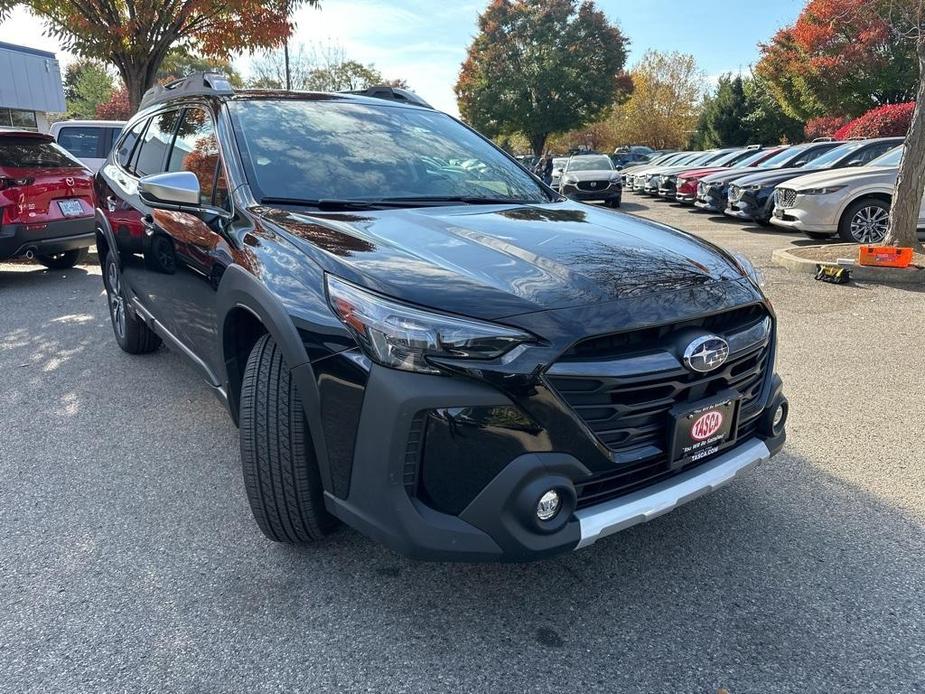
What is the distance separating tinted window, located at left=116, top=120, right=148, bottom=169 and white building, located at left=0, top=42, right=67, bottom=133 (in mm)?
26678

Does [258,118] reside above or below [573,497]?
above

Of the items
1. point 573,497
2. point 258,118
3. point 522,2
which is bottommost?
point 573,497

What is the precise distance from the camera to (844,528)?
2.75 m

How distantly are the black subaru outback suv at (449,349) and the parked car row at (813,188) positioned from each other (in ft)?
26.0

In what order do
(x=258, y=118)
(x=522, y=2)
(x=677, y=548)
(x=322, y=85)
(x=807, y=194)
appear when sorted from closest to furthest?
1. (x=677, y=548)
2. (x=258, y=118)
3. (x=807, y=194)
4. (x=322, y=85)
5. (x=522, y=2)

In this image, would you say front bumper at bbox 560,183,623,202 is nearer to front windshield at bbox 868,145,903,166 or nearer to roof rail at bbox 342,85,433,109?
front windshield at bbox 868,145,903,166

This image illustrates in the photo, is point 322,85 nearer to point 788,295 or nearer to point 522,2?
point 522,2

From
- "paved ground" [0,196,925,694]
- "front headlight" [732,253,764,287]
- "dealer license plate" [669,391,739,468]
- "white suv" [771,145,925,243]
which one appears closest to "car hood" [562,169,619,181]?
"white suv" [771,145,925,243]

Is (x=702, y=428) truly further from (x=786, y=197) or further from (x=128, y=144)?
(x=786, y=197)

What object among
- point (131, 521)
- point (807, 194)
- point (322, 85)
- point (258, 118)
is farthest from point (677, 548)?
point (322, 85)

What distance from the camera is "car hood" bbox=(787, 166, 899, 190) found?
9.26m

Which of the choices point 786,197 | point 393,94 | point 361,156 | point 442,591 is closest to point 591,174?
point 786,197

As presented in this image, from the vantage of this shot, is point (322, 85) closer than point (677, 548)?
No

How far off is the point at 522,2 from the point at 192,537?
142ft
